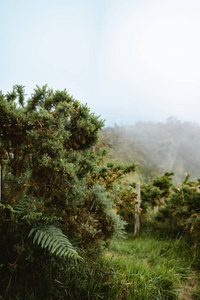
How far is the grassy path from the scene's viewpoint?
7.04 ft

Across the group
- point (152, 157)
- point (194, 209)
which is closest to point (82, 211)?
Answer: point (194, 209)

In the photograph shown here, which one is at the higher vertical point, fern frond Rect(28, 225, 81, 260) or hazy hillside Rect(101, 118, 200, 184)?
hazy hillside Rect(101, 118, 200, 184)

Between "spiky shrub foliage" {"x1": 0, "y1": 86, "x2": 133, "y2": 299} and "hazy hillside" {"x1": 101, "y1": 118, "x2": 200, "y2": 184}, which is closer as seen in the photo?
"spiky shrub foliage" {"x1": 0, "y1": 86, "x2": 133, "y2": 299}

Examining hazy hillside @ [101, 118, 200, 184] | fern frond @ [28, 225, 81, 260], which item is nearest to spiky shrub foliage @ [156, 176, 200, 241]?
fern frond @ [28, 225, 81, 260]

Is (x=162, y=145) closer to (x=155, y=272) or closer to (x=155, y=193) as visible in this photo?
(x=155, y=193)

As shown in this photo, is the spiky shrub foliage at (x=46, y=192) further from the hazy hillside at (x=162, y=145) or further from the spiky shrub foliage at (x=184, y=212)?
A: the hazy hillside at (x=162, y=145)

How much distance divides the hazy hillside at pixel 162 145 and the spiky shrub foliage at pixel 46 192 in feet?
26.9

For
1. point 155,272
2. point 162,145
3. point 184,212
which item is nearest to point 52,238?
point 155,272

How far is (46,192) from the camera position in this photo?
6.33ft

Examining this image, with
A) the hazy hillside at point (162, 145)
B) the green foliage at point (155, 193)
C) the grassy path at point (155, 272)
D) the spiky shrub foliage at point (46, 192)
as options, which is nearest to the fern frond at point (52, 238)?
the spiky shrub foliage at point (46, 192)

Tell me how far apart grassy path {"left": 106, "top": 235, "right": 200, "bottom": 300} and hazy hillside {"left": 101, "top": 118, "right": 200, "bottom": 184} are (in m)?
6.13

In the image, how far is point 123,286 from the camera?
6.76 ft

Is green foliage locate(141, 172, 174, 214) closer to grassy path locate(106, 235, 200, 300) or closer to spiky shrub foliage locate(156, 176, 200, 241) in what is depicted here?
spiky shrub foliage locate(156, 176, 200, 241)

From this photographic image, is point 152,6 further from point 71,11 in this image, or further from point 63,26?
point 63,26
